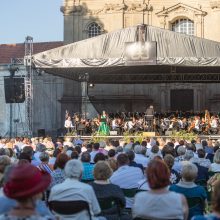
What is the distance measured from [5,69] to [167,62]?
Answer: 2157 cm

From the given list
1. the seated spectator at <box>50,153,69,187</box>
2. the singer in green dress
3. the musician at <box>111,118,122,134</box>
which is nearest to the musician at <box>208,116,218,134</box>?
the musician at <box>111,118,122,134</box>

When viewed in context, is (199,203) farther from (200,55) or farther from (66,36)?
(66,36)

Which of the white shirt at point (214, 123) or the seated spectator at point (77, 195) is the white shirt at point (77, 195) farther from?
the white shirt at point (214, 123)

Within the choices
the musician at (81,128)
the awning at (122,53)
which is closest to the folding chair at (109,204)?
the awning at (122,53)

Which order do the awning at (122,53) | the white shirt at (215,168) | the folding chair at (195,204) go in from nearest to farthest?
the folding chair at (195,204)
the white shirt at (215,168)
the awning at (122,53)

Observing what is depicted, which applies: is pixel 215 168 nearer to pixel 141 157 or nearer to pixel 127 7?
pixel 141 157

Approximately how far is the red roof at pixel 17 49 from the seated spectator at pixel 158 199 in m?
44.2

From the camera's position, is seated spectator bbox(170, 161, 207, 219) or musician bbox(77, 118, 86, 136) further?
musician bbox(77, 118, 86, 136)

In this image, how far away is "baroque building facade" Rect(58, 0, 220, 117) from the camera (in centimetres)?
3694

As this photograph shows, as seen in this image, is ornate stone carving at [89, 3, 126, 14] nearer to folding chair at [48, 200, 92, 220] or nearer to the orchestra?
the orchestra

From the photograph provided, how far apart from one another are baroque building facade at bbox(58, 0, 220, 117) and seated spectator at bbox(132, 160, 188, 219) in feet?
103

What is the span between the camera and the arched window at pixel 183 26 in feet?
127

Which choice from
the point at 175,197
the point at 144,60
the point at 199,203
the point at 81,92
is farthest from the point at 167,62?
the point at 175,197

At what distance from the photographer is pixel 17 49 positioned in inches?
1959
